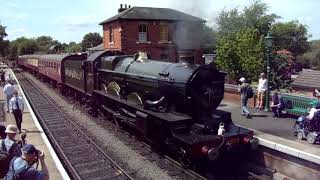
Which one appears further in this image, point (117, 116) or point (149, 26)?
point (149, 26)

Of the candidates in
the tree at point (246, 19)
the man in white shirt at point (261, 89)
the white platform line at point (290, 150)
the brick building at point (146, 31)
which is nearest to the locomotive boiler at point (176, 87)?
the white platform line at point (290, 150)

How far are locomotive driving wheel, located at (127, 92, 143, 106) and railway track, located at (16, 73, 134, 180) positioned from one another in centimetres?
176

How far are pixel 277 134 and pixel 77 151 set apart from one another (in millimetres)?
5842

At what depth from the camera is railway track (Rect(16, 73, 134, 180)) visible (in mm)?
9453

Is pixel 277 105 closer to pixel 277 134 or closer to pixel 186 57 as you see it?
pixel 277 134

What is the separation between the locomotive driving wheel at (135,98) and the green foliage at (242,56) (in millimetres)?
9785

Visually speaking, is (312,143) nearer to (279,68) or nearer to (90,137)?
(90,137)

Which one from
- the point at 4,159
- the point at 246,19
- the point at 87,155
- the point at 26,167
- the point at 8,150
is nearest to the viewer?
the point at 26,167

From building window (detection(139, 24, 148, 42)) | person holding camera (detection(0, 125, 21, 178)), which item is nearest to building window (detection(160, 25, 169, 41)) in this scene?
building window (detection(139, 24, 148, 42))

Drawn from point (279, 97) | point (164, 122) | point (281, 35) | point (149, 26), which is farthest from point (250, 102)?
point (281, 35)

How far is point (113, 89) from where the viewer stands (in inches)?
534

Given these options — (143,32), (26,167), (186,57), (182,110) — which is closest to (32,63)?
(143,32)

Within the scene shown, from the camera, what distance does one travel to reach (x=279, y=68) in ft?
70.5

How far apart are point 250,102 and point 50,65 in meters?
17.5
